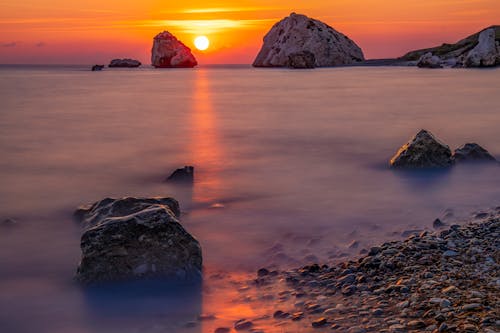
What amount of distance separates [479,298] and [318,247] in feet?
8.16

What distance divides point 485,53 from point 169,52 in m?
81.4

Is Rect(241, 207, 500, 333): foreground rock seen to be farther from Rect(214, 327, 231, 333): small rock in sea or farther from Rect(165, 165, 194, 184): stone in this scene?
Rect(165, 165, 194, 184): stone

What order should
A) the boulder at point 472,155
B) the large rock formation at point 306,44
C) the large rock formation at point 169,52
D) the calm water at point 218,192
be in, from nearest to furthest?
1. the calm water at point 218,192
2. the boulder at point 472,155
3. the large rock formation at point 306,44
4. the large rock formation at point 169,52

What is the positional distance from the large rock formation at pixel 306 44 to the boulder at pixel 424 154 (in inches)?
4690

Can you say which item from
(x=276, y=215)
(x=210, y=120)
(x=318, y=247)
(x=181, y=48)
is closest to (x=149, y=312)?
(x=318, y=247)

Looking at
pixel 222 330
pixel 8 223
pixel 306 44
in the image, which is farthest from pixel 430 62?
pixel 222 330

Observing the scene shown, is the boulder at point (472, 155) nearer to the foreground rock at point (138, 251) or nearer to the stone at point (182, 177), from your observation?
the stone at point (182, 177)

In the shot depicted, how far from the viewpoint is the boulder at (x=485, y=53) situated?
75.6 metres

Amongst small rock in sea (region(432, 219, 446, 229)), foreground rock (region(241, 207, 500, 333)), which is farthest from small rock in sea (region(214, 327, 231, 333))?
Result: small rock in sea (region(432, 219, 446, 229))

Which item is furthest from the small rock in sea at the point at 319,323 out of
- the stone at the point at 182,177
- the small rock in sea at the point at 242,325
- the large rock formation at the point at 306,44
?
the large rock formation at the point at 306,44

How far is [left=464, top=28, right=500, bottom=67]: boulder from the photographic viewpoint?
7556cm

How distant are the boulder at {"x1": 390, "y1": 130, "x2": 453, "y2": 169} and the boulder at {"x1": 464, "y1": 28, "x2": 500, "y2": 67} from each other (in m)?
70.3

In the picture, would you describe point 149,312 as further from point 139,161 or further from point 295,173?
point 139,161

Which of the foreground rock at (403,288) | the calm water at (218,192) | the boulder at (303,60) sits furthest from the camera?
the boulder at (303,60)
